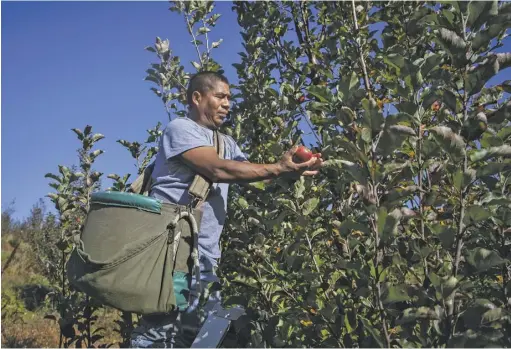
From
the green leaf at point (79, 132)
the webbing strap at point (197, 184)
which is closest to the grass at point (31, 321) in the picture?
the green leaf at point (79, 132)

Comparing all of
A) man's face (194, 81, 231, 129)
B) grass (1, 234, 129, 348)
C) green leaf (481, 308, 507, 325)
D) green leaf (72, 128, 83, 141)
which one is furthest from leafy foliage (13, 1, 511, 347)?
grass (1, 234, 129, 348)

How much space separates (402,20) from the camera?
2.72 metres

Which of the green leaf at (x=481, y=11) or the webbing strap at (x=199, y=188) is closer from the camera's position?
the green leaf at (x=481, y=11)

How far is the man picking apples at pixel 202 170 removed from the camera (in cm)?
232

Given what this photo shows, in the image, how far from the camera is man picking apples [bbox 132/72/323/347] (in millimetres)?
2320

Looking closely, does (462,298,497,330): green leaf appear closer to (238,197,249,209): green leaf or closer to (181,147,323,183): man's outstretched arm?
(181,147,323,183): man's outstretched arm

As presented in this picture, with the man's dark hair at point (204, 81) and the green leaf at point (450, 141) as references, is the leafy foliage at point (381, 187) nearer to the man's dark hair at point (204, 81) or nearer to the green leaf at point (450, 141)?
the green leaf at point (450, 141)

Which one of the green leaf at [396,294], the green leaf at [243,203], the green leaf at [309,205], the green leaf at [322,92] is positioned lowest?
the green leaf at [396,294]

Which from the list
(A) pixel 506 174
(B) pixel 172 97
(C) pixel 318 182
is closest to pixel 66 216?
(B) pixel 172 97

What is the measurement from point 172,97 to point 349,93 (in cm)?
221

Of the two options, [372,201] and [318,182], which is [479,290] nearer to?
[318,182]

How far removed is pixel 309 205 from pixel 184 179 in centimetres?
62

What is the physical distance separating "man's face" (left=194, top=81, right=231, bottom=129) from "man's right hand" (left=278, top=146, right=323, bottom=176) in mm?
660

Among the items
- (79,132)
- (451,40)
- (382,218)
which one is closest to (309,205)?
(382,218)
